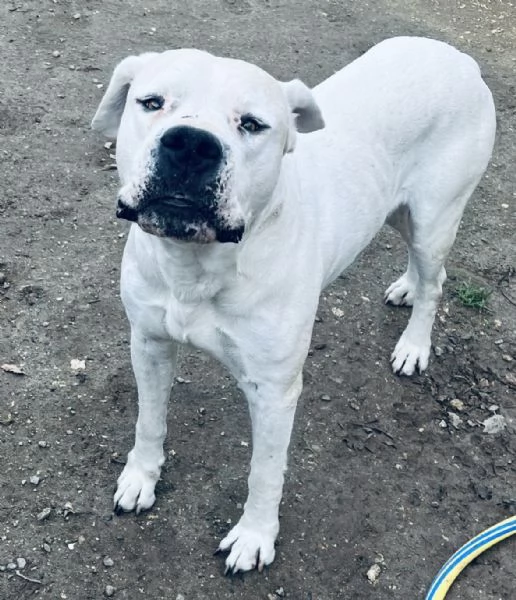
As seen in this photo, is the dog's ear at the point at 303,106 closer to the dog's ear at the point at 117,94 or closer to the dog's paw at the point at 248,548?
the dog's ear at the point at 117,94

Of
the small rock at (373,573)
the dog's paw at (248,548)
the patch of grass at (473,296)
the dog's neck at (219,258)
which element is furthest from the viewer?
the patch of grass at (473,296)

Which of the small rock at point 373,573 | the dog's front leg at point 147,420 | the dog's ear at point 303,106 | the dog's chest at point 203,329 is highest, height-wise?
the dog's ear at point 303,106

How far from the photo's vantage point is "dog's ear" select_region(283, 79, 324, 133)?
316 centimetres

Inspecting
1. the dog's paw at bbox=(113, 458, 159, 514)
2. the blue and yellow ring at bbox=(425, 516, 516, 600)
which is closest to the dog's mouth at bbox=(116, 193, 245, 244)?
the dog's paw at bbox=(113, 458, 159, 514)

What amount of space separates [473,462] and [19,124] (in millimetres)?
3808

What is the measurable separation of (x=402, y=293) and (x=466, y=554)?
1.75 m

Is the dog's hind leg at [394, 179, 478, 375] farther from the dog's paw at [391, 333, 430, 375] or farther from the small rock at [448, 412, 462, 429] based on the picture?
the small rock at [448, 412, 462, 429]

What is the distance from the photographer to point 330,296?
17.1 feet

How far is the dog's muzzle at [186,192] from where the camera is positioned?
8.58 ft

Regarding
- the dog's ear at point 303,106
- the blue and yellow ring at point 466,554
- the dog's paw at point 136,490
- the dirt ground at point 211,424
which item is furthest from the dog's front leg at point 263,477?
the dog's ear at point 303,106

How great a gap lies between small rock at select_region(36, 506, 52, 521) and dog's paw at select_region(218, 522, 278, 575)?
770mm

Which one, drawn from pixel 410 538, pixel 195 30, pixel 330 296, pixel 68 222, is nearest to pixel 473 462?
pixel 410 538

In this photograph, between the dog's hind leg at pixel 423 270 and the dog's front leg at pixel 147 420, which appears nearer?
the dog's front leg at pixel 147 420

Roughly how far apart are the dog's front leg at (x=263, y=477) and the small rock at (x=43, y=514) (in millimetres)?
779
